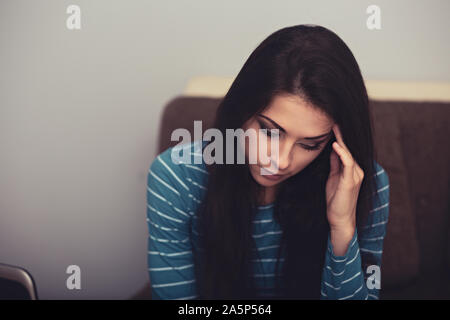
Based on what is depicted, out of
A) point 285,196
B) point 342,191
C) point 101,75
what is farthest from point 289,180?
point 101,75

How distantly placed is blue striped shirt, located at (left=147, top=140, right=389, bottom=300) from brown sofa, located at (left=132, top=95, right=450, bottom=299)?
0.18 meters

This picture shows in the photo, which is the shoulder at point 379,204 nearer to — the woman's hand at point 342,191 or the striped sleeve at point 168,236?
the woman's hand at point 342,191

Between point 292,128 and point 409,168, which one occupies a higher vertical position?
point 292,128

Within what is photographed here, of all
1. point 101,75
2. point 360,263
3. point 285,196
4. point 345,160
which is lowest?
point 360,263

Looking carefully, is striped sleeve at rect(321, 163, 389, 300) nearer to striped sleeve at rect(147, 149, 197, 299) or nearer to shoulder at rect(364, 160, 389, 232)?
shoulder at rect(364, 160, 389, 232)

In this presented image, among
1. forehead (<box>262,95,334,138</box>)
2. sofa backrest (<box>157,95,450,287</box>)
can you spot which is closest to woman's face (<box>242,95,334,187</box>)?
forehead (<box>262,95,334,138</box>)

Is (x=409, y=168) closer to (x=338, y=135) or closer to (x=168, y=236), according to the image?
(x=338, y=135)

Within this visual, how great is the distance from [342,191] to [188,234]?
0.32 m

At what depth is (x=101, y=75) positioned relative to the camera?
0.96m

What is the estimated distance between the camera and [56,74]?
0.93 m

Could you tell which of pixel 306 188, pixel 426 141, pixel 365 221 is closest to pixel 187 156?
pixel 306 188

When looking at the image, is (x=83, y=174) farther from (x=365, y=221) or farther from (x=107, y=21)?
(x=365, y=221)

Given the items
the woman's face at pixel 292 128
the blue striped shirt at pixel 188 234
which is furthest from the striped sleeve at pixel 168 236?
the woman's face at pixel 292 128

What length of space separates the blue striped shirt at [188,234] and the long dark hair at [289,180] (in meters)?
0.02
